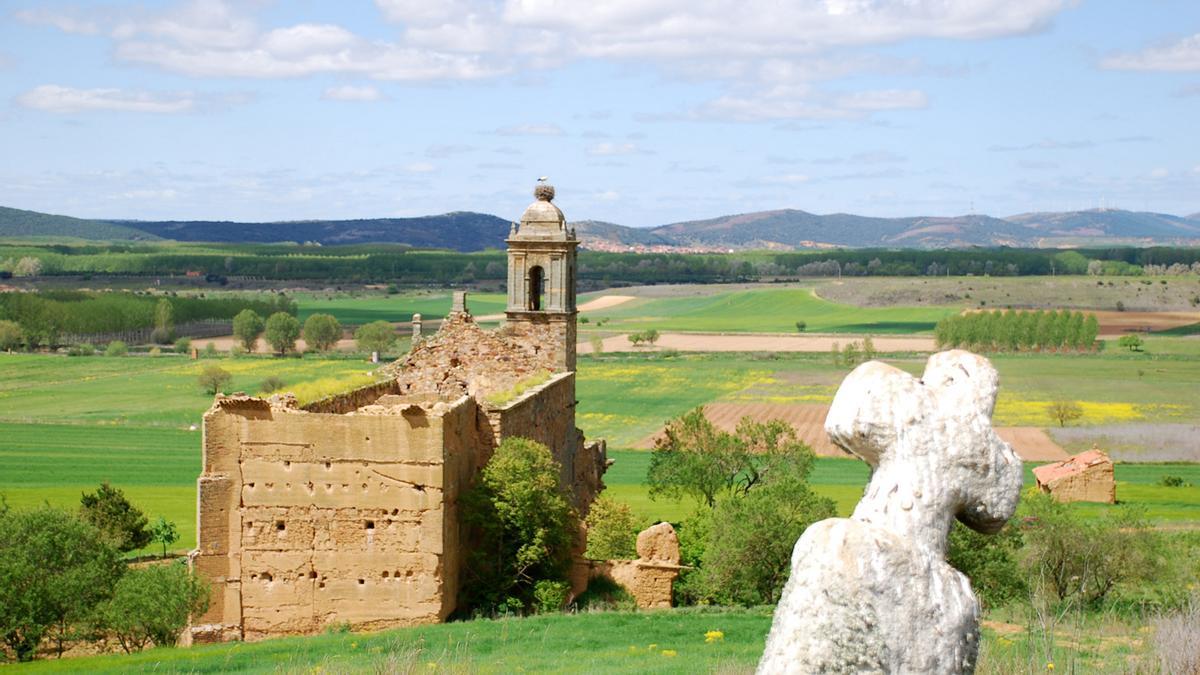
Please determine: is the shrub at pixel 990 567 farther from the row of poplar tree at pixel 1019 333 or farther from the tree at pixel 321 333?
the tree at pixel 321 333

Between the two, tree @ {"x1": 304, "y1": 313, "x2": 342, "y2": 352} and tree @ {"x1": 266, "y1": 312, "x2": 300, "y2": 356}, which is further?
tree @ {"x1": 304, "y1": 313, "x2": 342, "y2": 352}

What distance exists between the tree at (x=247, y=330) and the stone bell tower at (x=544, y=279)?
90933 millimetres

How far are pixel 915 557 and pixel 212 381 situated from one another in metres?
88.2

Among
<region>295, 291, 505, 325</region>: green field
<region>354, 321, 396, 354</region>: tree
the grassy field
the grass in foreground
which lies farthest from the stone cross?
<region>295, 291, 505, 325</region>: green field

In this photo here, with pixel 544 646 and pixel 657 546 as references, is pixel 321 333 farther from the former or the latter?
pixel 544 646

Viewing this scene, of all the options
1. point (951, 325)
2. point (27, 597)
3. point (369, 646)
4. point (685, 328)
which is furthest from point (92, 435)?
point (685, 328)

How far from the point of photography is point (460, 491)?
23766mm

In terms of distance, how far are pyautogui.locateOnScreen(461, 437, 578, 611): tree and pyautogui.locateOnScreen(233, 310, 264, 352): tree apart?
10038 centimetres

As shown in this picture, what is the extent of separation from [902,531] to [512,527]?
64.8 feet

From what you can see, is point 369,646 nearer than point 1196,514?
Yes

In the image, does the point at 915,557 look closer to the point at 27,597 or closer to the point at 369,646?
the point at 369,646

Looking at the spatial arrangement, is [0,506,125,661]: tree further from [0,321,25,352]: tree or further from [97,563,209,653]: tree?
[0,321,25,352]: tree

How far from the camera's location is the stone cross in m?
4.72

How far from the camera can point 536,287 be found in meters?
35.2
